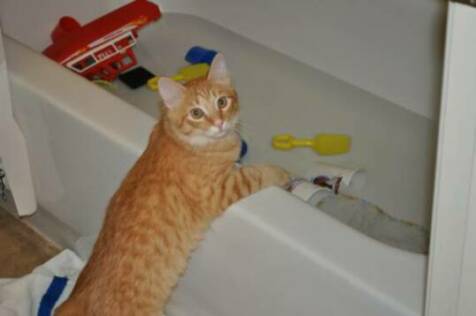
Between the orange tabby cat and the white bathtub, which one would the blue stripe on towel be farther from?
the orange tabby cat

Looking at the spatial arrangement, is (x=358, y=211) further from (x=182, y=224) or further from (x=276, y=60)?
(x=276, y=60)

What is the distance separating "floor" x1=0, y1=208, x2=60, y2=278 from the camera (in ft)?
7.21

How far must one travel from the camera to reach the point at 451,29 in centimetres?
107

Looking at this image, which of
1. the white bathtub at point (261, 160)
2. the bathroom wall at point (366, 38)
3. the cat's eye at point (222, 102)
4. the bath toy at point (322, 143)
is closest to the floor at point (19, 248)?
the white bathtub at point (261, 160)

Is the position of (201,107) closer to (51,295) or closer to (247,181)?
(247,181)

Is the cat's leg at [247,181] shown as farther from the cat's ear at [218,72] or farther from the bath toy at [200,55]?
the bath toy at [200,55]

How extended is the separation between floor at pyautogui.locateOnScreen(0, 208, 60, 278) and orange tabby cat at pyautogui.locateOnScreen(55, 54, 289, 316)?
462mm

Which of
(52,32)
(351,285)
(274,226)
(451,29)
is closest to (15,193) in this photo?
(52,32)

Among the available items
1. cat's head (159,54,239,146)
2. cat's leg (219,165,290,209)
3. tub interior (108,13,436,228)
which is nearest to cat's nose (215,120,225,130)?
cat's head (159,54,239,146)

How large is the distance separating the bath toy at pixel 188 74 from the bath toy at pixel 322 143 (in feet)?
1.15

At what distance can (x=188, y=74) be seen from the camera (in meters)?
2.50

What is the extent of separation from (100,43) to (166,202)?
33.9 inches

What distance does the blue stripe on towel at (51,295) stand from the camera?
6.64 ft

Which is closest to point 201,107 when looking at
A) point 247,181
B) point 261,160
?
point 247,181
